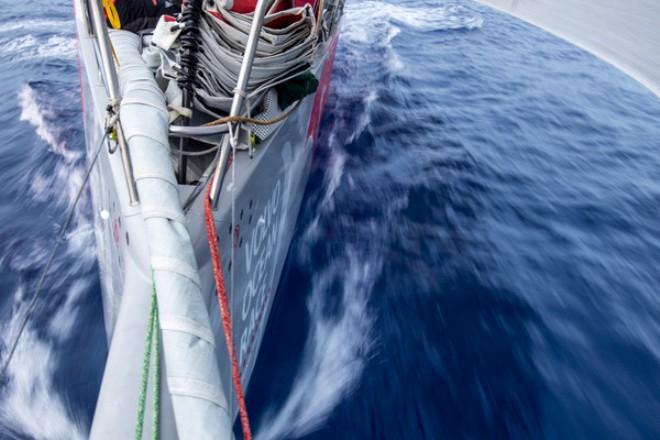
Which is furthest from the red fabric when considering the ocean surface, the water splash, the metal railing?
the water splash

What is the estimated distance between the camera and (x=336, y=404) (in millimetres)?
2428

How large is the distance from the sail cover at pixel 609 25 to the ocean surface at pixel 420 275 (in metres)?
1.02

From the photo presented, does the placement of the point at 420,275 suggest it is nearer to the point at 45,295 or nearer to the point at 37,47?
the point at 45,295

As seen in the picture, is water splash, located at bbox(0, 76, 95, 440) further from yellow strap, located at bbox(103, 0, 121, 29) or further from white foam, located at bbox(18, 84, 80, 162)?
yellow strap, located at bbox(103, 0, 121, 29)

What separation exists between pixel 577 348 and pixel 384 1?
12.2m

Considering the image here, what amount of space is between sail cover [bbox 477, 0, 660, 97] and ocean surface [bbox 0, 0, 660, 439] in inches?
40.3

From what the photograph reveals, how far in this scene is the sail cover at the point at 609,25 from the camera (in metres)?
5.84

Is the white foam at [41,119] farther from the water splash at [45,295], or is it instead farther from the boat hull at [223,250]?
the boat hull at [223,250]

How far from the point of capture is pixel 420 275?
333cm

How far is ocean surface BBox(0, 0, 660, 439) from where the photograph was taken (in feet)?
7.94

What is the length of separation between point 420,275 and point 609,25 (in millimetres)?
6923

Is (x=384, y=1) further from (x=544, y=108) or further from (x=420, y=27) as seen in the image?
(x=544, y=108)

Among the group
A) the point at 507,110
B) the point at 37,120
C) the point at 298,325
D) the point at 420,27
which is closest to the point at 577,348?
the point at 298,325

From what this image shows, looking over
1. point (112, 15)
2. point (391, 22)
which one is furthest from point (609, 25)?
point (112, 15)
